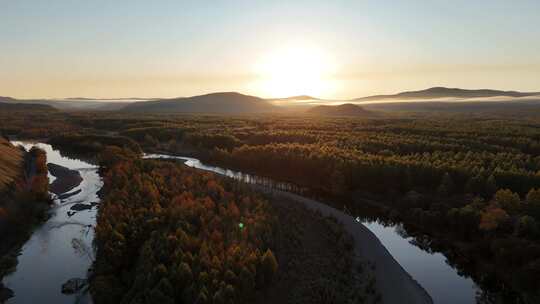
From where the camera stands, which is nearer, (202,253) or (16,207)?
(202,253)

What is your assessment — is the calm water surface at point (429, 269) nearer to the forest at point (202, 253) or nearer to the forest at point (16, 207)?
the forest at point (202, 253)

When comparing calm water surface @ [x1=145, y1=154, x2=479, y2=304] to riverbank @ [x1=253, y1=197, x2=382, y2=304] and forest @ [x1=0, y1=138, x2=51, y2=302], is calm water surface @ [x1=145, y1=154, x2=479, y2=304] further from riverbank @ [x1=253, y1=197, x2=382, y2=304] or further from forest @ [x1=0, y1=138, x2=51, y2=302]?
forest @ [x1=0, y1=138, x2=51, y2=302]

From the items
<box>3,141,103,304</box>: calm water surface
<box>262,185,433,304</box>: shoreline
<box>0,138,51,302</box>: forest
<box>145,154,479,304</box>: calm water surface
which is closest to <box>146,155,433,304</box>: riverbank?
<box>262,185,433,304</box>: shoreline

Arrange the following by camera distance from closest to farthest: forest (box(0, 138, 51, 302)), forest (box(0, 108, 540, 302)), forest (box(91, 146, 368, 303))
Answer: forest (box(91, 146, 368, 303)) < forest (box(0, 108, 540, 302)) < forest (box(0, 138, 51, 302))

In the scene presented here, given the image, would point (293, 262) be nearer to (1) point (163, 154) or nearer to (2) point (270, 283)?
(2) point (270, 283)

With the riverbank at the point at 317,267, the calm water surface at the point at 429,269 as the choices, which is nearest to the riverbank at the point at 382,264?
the riverbank at the point at 317,267

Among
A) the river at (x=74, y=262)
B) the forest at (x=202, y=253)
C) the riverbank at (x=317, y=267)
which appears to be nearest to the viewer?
the forest at (x=202, y=253)

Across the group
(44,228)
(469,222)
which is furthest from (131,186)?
(469,222)

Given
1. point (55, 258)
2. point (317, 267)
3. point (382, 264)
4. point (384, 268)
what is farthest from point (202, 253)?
point (55, 258)

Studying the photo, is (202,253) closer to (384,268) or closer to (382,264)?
(384,268)
